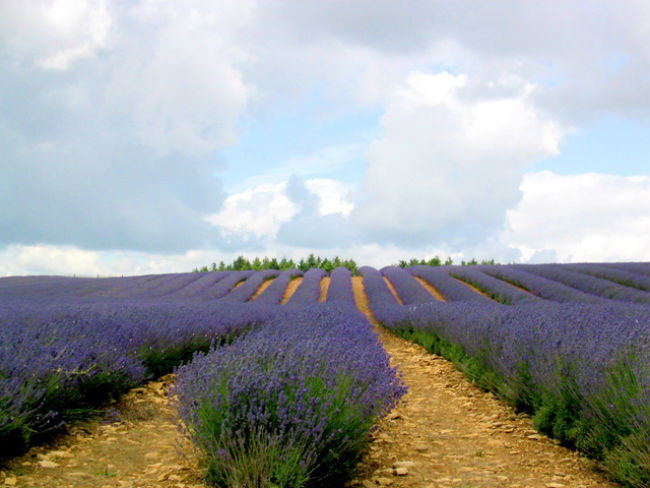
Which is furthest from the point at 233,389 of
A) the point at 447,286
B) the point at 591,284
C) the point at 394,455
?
the point at 591,284

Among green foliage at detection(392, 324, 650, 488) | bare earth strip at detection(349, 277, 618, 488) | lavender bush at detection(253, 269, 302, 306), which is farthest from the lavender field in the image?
lavender bush at detection(253, 269, 302, 306)

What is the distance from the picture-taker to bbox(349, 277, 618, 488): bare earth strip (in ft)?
11.8

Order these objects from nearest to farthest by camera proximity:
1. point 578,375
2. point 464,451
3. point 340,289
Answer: point 578,375
point 464,451
point 340,289

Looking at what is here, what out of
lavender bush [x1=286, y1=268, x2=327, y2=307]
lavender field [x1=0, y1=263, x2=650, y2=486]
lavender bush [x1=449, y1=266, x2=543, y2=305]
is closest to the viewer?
lavender field [x1=0, y1=263, x2=650, y2=486]

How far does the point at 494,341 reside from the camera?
19.5 ft

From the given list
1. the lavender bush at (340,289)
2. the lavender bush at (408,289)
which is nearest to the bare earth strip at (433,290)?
the lavender bush at (408,289)

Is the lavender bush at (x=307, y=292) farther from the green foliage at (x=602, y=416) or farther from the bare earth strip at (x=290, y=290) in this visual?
the green foliage at (x=602, y=416)

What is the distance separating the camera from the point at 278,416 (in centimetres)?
306

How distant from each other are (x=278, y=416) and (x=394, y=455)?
133 cm

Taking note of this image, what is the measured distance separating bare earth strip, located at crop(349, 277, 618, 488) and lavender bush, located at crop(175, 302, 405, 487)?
42 centimetres

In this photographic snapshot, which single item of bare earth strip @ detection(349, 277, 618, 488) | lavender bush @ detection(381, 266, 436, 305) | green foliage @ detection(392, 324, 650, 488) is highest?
lavender bush @ detection(381, 266, 436, 305)

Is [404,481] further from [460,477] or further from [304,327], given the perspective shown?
[304,327]

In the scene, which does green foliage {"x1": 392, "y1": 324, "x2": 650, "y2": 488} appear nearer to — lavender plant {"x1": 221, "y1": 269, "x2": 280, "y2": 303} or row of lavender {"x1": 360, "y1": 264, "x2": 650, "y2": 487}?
row of lavender {"x1": 360, "y1": 264, "x2": 650, "y2": 487}

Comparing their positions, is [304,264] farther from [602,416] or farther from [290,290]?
[602,416]
